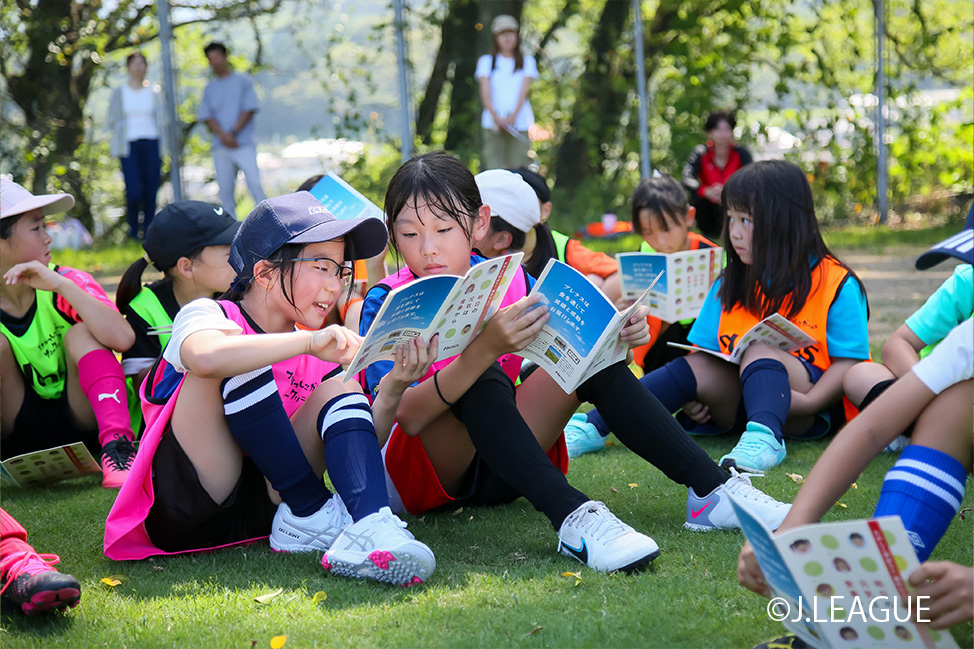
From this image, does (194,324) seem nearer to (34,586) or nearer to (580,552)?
(34,586)

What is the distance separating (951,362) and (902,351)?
1.16m

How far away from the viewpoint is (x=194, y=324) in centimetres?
207

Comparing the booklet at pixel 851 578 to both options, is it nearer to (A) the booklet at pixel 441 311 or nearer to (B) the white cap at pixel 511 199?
(A) the booklet at pixel 441 311

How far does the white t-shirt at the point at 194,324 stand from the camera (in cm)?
205

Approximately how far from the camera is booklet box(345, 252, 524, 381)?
192 cm

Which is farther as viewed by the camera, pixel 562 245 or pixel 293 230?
pixel 562 245

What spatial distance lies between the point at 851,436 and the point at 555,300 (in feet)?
2.49

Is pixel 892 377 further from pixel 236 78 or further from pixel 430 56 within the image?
pixel 430 56

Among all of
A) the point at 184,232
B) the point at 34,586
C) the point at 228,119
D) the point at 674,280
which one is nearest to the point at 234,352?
the point at 34,586

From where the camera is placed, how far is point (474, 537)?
237 cm

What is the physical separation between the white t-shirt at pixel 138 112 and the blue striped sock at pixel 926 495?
736 centimetres

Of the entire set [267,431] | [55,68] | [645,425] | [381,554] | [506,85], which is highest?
[55,68]

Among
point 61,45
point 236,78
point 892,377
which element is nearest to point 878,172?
point 236,78

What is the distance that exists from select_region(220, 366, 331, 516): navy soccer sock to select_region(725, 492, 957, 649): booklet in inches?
42.0
